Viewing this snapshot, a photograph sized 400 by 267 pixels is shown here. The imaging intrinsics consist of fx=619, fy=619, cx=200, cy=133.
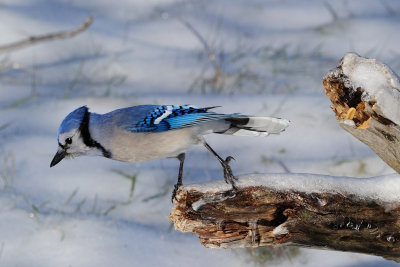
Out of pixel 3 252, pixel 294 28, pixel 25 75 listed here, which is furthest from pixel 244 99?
pixel 3 252

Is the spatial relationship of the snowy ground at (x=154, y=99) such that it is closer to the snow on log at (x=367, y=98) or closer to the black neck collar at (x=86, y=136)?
the black neck collar at (x=86, y=136)

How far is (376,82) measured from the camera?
1.91 meters

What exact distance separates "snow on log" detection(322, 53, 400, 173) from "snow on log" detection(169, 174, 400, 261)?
0.73 feet

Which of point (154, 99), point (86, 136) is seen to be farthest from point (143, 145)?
point (154, 99)

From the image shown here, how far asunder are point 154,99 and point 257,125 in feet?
4.90

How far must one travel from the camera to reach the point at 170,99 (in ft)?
13.0

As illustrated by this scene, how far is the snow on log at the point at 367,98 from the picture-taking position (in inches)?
74.2

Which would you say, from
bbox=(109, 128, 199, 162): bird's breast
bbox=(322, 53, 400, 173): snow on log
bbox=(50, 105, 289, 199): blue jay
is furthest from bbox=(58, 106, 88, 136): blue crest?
bbox=(322, 53, 400, 173): snow on log

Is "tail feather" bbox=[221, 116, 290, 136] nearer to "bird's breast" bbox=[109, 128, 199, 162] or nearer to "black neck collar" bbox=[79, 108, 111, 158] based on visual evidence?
"bird's breast" bbox=[109, 128, 199, 162]

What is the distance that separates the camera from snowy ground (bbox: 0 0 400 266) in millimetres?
2889

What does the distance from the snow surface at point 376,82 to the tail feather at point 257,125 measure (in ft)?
1.86

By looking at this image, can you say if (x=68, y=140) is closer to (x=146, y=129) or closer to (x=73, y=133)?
(x=73, y=133)

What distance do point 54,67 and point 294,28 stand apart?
1.91m

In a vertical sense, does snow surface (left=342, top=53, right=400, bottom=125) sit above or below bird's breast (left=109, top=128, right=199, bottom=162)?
above
